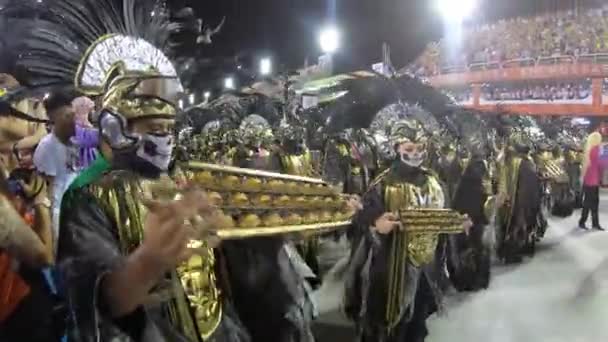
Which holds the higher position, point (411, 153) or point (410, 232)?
point (411, 153)

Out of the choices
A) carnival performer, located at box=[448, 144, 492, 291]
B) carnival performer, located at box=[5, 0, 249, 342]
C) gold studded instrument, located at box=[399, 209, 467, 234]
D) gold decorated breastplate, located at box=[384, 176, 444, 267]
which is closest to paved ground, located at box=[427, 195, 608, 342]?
carnival performer, located at box=[448, 144, 492, 291]

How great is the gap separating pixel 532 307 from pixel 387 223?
2.74 metres

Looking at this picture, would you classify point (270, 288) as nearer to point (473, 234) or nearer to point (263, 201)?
point (263, 201)

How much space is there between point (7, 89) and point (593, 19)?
776 centimetres

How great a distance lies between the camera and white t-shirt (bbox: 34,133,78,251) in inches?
91.8

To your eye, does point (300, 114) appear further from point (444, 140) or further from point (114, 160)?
point (114, 160)

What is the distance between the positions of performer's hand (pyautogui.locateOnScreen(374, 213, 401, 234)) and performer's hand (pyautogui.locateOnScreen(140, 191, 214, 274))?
2370 mm

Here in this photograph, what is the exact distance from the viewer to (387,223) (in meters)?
3.48

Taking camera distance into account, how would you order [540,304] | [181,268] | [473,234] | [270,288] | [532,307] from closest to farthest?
[181,268] → [270,288] → [532,307] → [540,304] → [473,234]

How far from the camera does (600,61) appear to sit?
8273 mm

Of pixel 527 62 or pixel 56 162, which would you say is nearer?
pixel 56 162

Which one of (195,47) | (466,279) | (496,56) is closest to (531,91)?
(496,56)

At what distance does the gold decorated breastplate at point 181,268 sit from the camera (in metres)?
1.57

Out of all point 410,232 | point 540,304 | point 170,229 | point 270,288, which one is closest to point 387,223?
point 410,232
